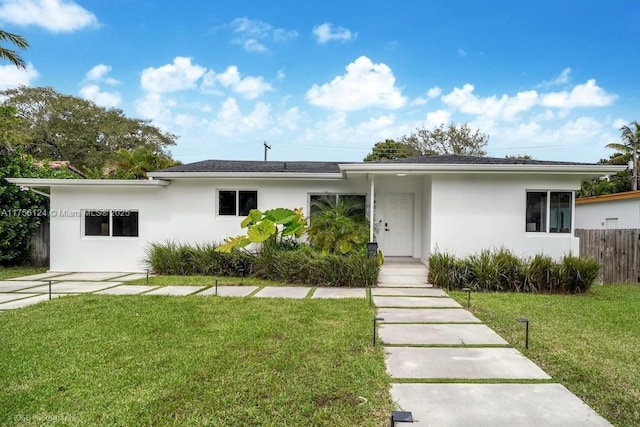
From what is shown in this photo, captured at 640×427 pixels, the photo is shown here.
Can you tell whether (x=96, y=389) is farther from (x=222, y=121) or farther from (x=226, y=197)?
(x=222, y=121)

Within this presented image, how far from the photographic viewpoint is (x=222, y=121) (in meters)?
19.4

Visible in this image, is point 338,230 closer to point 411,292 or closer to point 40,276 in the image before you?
point 411,292

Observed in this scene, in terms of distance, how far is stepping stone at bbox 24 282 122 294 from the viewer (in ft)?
25.6

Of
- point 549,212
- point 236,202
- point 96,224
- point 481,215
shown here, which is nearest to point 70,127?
point 96,224

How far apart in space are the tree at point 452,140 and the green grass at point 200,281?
76.5 feet

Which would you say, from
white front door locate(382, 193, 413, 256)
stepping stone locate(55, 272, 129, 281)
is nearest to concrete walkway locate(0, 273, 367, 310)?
stepping stone locate(55, 272, 129, 281)

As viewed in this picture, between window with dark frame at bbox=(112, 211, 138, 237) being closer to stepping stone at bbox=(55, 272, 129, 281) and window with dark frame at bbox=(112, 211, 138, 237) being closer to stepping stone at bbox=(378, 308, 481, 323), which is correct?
stepping stone at bbox=(55, 272, 129, 281)

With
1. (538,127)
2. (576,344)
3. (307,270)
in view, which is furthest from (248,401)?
(538,127)

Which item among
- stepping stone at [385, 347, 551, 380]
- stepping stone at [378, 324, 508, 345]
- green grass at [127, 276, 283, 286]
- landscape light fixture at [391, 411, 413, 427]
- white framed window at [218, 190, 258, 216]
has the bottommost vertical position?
green grass at [127, 276, 283, 286]

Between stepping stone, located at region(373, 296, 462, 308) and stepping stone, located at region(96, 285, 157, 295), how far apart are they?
15.9 feet

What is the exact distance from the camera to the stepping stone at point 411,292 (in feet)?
24.4

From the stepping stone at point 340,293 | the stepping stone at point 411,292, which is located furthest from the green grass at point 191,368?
the stepping stone at point 411,292

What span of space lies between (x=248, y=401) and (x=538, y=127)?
23.2 metres

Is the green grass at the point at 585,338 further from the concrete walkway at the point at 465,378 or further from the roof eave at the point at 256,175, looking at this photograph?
the roof eave at the point at 256,175
